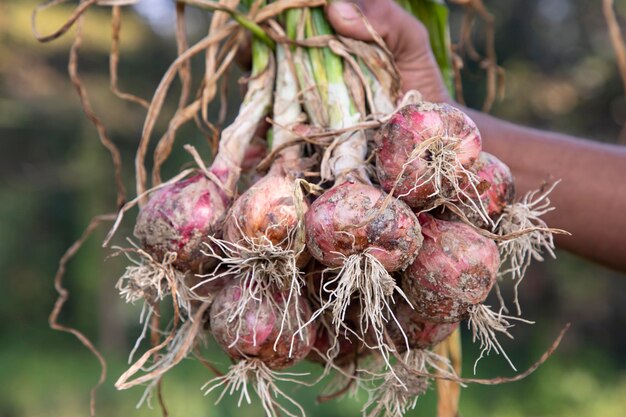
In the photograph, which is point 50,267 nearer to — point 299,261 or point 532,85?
point 532,85

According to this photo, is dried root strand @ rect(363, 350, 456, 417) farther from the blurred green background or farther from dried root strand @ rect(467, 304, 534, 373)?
the blurred green background

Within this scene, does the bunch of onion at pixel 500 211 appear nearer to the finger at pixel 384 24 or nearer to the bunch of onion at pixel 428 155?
the bunch of onion at pixel 428 155

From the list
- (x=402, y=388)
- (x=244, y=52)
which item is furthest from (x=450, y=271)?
(x=244, y=52)

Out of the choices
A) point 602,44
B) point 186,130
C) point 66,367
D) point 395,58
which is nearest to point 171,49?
point 186,130

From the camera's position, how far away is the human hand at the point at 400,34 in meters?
1.03

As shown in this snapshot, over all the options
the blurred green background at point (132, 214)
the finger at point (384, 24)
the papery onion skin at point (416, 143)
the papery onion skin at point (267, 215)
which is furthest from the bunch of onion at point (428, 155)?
the blurred green background at point (132, 214)

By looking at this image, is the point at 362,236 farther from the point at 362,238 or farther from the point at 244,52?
the point at 244,52

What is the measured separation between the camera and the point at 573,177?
3.94 ft

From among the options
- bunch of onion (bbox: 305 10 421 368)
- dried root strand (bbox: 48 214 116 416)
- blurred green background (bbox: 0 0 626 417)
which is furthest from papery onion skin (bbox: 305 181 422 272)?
blurred green background (bbox: 0 0 626 417)

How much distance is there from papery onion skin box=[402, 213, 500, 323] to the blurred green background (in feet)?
11.6

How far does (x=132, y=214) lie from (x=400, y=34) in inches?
336

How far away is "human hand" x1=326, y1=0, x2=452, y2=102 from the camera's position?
1.03 meters

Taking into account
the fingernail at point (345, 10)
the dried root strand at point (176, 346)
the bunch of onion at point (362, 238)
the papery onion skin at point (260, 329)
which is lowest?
the dried root strand at point (176, 346)

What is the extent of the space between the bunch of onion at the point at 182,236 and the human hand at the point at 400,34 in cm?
27
